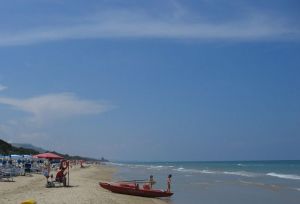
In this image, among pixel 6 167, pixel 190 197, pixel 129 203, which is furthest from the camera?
pixel 6 167

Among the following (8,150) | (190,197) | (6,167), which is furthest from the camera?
(8,150)

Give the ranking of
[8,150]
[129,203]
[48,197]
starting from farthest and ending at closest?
[8,150]
[129,203]
[48,197]

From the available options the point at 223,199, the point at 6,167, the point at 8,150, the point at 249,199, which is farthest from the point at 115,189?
the point at 8,150

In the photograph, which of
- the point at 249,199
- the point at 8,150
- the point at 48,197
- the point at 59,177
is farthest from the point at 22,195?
the point at 8,150

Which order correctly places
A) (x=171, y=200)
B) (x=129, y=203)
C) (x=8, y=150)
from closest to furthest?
(x=129, y=203)
(x=171, y=200)
(x=8, y=150)

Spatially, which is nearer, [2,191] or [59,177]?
[2,191]

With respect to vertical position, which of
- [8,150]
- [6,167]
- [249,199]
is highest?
[8,150]

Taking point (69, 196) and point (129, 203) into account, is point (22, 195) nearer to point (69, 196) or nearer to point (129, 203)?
point (69, 196)

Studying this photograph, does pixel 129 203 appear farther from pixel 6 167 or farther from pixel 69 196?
pixel 6 167

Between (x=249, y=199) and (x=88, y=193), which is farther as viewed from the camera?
(x=249, y=199)

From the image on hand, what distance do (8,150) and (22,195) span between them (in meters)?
41.9

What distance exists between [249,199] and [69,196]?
9.81m

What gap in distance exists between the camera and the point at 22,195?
1767 centimetres

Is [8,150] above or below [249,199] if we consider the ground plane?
above
